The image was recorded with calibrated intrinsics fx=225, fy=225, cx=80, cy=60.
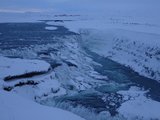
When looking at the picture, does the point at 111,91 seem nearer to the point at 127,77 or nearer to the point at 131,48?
the point at 127,77

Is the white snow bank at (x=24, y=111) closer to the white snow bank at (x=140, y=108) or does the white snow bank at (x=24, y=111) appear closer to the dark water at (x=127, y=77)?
the white snow bank at (x=140, y=108)

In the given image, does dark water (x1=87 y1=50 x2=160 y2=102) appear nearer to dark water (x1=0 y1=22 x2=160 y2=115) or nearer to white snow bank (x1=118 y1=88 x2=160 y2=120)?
dark water (x1=0 y1=22 x2=160 y2=115)

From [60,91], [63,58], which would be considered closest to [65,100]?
[60,91]

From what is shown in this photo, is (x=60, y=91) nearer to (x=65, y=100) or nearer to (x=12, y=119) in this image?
(x=65, y=100)

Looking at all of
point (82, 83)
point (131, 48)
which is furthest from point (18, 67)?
point (131, 48)

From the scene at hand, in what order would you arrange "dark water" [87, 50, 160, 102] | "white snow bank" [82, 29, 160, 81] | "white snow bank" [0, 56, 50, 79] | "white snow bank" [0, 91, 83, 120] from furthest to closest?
"white snow bank" [82, 29, 160, 81] < "dark water" [87, 50, 160, 102] < "white snow bank" [0, 56, 50, 79] < "white snow bank" [0, 91, 83, 120]

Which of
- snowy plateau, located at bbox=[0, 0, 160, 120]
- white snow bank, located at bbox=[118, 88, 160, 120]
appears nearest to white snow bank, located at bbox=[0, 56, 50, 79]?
snowy plateau, located at bbox=[0, 0, 160, 120]
